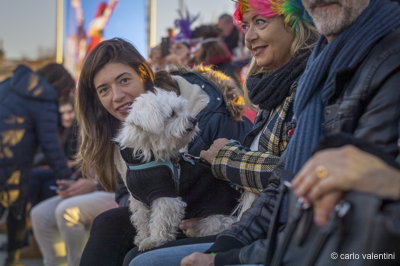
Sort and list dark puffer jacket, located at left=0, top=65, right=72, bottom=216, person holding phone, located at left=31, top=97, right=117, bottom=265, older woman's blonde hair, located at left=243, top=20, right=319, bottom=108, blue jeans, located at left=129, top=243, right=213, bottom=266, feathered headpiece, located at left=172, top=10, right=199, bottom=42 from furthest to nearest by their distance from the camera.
Answer: feathered headpiece, located at left=172, top=10, right=199, bottom=42
dark puffer jacket, located at left=0, top=65, right=72, bottom=216
person holding phone, located at left=31, top=97, right=117, bottom=265
older woman's blonde hair, located at left=243, top=20, right=319, bottom=108
blue jeans, located at left=129, top=243, right=213, bottom=266

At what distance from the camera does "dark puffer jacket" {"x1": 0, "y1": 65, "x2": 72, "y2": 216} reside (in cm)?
634

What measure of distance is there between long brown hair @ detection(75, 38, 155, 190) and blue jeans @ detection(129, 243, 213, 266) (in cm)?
100

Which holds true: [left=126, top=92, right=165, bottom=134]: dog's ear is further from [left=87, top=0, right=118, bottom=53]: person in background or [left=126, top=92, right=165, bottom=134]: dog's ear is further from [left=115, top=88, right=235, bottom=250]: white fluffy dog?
[left=87, top=0, right=118, bottom=53]: person in background

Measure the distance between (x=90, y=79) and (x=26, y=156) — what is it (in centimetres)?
306

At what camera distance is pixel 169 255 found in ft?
9.25

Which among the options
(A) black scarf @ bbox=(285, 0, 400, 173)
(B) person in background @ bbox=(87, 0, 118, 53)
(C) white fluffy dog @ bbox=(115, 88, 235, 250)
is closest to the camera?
(A) black scarf @ bbox=(285, 0, 400, 173)

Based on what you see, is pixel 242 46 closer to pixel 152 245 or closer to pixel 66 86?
pixel 66 86

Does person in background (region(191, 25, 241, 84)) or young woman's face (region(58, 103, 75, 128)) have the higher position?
person in background (region(191, 25, 241, 84))

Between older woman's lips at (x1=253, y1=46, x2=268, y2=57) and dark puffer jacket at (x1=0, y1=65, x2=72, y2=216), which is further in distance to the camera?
dark puffer jacket at (x1=0, y1=65, x2=72, y2=216)

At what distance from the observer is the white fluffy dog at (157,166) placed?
3.29m

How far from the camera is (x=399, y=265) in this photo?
174 cm

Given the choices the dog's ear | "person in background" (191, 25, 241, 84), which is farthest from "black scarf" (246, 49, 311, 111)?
"person in background" (191, 25, 241, 84)

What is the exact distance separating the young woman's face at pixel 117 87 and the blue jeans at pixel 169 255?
103 centimetres

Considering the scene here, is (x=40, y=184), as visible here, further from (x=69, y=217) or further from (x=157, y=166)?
(x=157, y=166)
